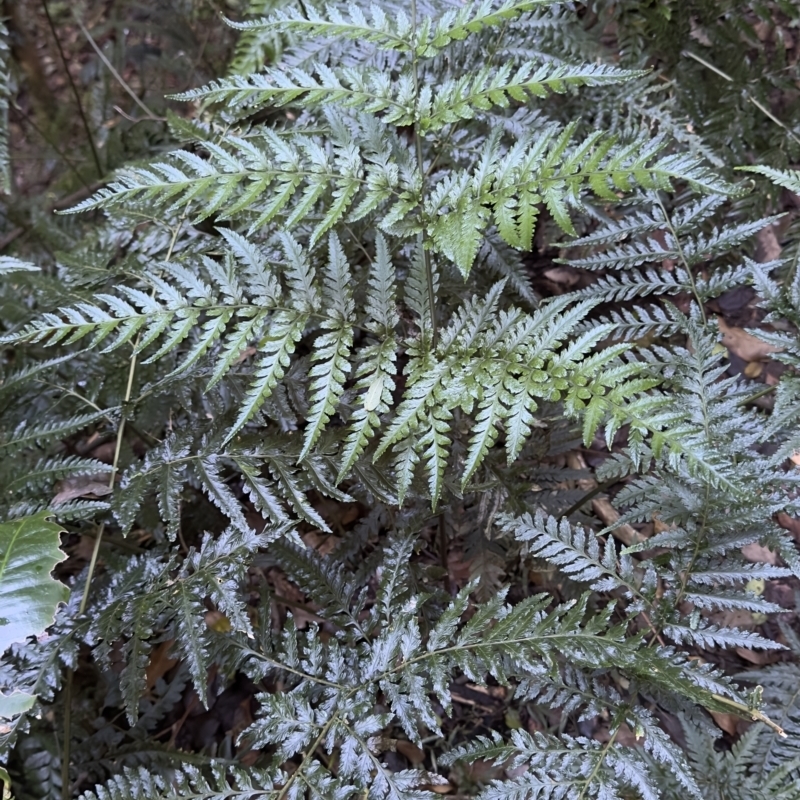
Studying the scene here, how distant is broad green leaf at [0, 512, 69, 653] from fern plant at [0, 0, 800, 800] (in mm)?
193

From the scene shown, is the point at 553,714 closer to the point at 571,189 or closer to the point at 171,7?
the point at 571,189

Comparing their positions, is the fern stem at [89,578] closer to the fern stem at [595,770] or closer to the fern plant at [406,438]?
the fern plant at [406,438]

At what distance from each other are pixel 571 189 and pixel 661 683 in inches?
49.6

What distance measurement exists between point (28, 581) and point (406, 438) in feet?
3.30

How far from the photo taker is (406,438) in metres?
1.60

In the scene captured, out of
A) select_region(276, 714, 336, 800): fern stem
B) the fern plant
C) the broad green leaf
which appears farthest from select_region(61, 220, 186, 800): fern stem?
select_region(276, 714, 336, 800): fern stem

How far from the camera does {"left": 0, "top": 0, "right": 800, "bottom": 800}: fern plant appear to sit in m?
1.48

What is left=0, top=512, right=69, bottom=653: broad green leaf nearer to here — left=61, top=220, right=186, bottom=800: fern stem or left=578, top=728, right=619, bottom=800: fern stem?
left=61, top=220, right=186, bottom=800: fern stem

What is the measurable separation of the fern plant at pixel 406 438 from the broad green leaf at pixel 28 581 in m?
0.19

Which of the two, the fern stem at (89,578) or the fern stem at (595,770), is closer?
the fern stem at (595,770)

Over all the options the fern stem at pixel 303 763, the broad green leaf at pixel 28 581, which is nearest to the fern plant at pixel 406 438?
the fern stem at pixel 303 763

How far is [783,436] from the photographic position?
1.77 metres

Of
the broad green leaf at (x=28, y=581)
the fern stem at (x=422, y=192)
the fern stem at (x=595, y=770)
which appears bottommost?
the fern stem at (x=595, y=770)

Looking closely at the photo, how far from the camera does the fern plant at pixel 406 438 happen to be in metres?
1.48
